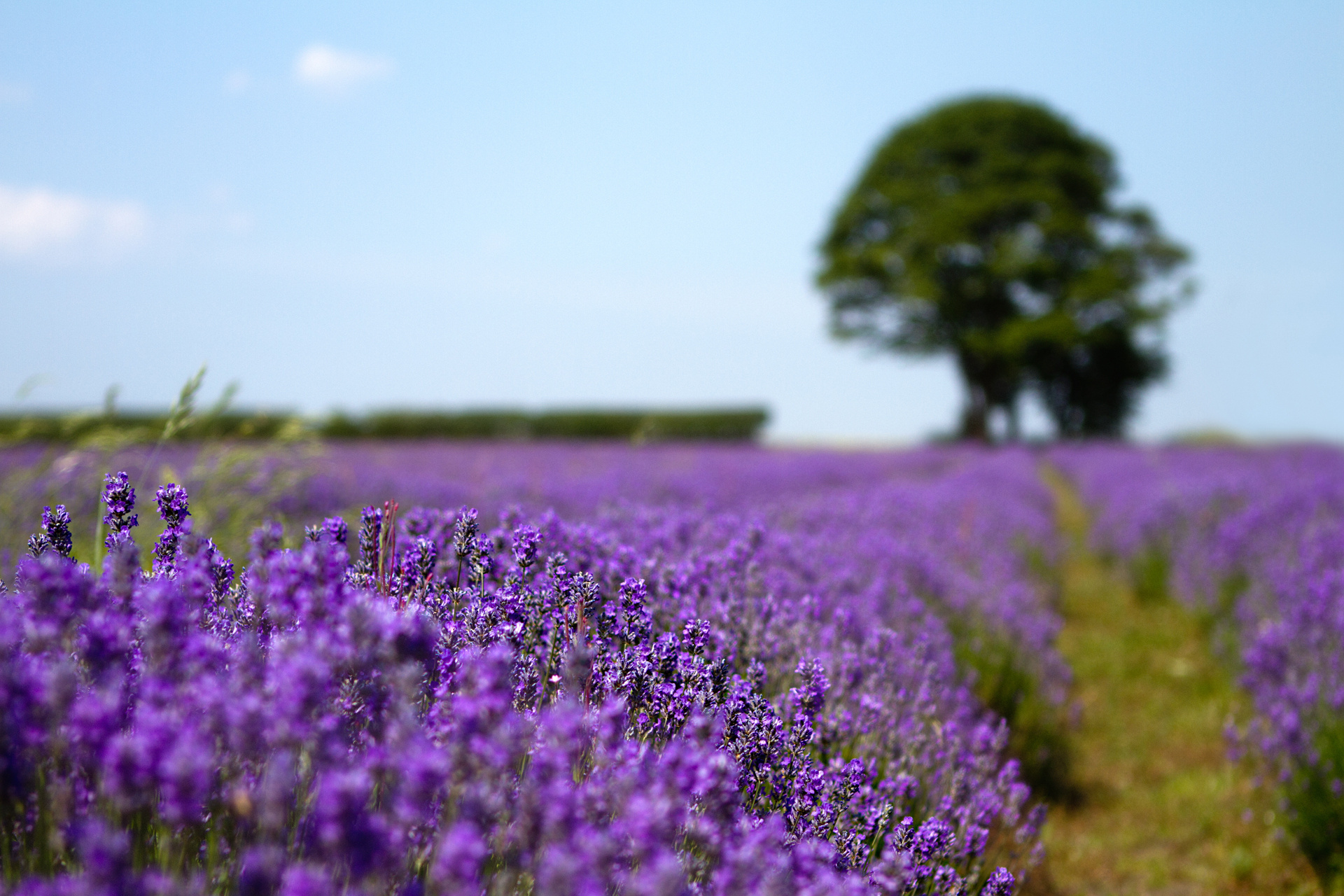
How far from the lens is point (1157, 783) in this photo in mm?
4809

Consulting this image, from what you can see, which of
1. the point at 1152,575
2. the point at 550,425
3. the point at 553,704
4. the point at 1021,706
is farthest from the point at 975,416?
the point at 553,704

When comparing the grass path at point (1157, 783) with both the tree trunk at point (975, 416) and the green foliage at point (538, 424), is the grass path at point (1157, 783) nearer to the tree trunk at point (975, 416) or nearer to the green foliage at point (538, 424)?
the green foliage at point (538, 424)

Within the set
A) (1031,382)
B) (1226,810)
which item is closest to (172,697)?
(1226,810)

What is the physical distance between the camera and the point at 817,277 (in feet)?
91.4

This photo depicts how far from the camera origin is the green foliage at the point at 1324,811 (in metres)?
3.53

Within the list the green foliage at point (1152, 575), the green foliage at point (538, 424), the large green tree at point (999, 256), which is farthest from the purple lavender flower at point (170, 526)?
the large green tree at point (999, 256)

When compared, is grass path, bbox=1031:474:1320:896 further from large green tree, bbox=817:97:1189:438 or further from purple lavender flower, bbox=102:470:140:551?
large green tree, bbox=817:97:1189:438

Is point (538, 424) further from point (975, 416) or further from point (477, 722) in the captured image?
point (477, 722)

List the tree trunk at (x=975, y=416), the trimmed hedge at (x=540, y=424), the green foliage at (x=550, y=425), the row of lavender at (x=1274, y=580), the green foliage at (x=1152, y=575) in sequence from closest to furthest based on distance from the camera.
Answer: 1. the row of lavender at (x=1274, y=580)
2. the green foliage at (x=1152, y=575)
3. the trimmed hedge at (x=540, y=424)
4. the green foliage at (x=550, y=425)
5. the tree trunk at (x=975, y=416)

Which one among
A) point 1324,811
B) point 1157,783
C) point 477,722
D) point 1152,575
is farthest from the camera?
point 1152,575

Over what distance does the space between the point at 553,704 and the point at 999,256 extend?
24928mm

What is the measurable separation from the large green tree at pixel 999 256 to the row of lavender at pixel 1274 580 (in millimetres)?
12554

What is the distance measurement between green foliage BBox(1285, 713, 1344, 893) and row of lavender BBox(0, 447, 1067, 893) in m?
1.23

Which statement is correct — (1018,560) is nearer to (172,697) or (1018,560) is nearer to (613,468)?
(613,468)
